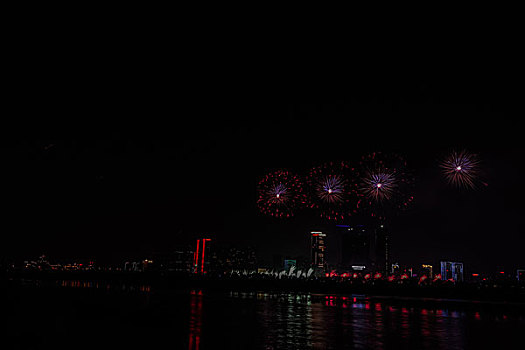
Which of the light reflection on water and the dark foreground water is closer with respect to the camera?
the dark foreground water

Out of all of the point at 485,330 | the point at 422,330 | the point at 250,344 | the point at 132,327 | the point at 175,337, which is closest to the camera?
the point at 250,344

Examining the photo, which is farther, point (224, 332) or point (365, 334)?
point (365, 334)

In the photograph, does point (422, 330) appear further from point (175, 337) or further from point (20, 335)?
point (20, 335)

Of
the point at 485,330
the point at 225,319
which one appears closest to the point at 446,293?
the point at 485,330

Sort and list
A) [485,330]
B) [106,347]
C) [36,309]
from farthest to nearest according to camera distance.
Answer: [36,309] → [485,330] → [106,347]

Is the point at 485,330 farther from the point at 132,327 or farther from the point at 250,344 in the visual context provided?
the point at 132,327

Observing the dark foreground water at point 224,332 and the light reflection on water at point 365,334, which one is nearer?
the dark foreground water at point 224,332

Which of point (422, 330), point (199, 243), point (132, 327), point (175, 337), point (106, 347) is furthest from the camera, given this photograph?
point (199, 243)

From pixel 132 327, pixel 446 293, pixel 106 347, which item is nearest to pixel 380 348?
pixel 106 347

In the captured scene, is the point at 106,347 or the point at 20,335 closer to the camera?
the point at 106,347
